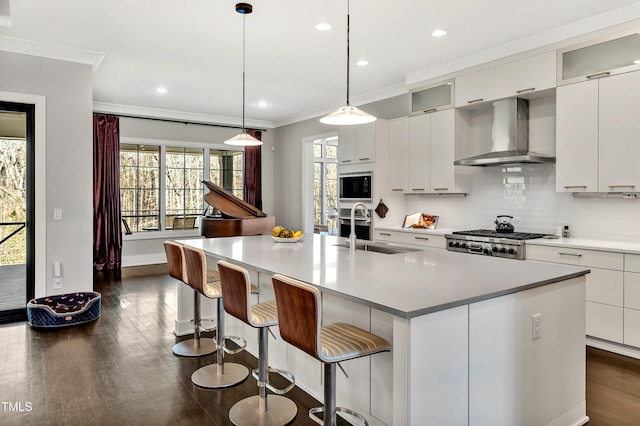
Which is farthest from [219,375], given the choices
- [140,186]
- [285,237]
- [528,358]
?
[140,186]

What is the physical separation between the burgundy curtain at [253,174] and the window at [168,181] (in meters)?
0.19

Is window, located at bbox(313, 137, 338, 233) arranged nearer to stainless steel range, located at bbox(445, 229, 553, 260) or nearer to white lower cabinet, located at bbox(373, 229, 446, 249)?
white lower cabinet, located at bbox(373, 229, 446, 249)

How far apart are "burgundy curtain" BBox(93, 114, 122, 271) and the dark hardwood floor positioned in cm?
294

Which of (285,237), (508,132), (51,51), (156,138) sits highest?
(51,51)

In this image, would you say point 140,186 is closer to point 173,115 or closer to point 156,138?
point 156,138

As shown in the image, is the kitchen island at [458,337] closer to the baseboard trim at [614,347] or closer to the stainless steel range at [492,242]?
the baseboard trim at [614,347]

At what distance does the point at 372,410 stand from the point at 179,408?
1152mm

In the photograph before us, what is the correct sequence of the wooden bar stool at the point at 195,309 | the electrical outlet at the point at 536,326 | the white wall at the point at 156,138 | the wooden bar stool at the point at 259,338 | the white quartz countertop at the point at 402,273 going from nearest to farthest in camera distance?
the white quartz countertop at the point at 402,273 < the electrical outlet at the point at 536,326 < the wooden bar stool at the point at 259,338 < the wooden bar stool at the point at 195,309 < the white wall at the point at 156,138

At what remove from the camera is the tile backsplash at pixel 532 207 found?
374cm

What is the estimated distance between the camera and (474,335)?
1.81 meters

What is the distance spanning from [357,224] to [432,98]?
186 centimetres

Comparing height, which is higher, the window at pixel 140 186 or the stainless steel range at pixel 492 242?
the window at pixel 140 186

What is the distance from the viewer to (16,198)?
4469 mm

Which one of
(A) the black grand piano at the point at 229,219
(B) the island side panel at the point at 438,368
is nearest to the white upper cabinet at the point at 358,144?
(A) the black grand piano at the point at 229,219
